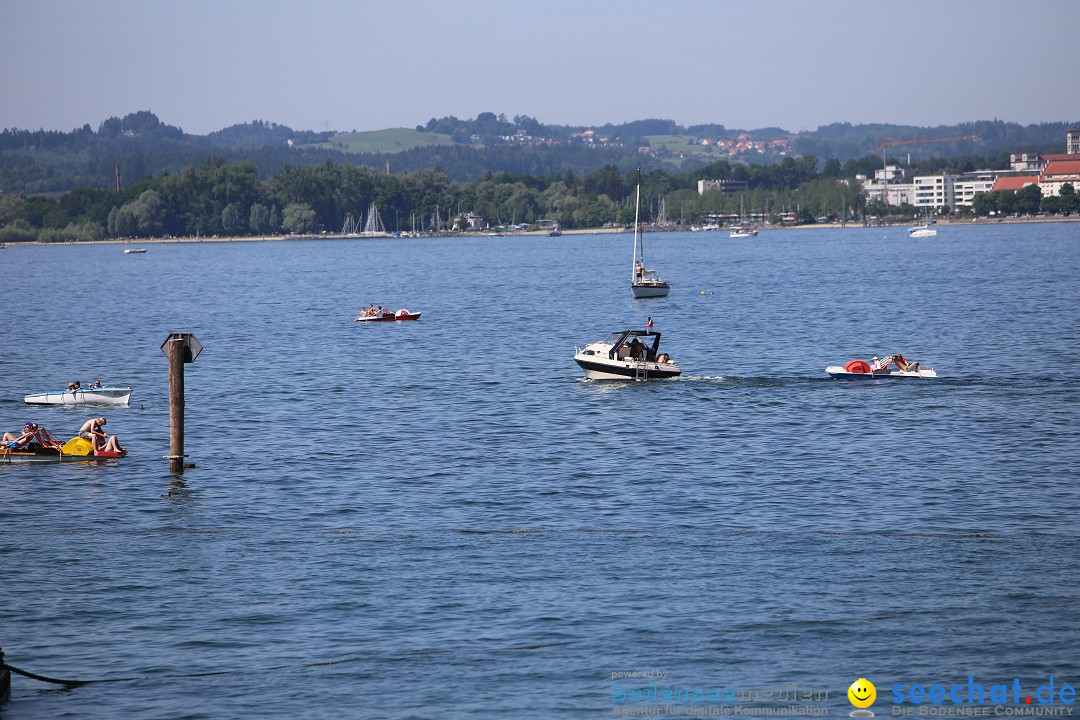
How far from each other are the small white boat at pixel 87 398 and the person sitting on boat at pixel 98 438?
13.3 metres

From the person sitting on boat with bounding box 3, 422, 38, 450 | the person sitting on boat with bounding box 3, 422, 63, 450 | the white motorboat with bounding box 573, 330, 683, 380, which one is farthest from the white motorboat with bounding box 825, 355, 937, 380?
the person sitting on boat with bounding box 3, 422, 38, 450

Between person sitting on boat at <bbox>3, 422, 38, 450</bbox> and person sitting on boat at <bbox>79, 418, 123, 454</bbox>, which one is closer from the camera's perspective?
person sitting on boat at <bbox>3, 422, 38, 450</bbox>

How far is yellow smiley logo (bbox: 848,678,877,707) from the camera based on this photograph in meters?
24.1

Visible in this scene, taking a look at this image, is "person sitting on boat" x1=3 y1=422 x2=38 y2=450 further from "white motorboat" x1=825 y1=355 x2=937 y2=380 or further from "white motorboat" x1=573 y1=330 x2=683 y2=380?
"white motorboat" x1=825 y1=355 x2=937 y2=380

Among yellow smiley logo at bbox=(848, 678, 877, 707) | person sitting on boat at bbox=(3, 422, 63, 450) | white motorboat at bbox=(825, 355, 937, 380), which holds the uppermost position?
white motorboat at bbox=(825, 355, 937, 380)

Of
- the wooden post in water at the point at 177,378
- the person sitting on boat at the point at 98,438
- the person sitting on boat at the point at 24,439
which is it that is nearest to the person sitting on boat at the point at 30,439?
the person sitting on boat at the point at 24,439

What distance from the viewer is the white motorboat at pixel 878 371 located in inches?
2665

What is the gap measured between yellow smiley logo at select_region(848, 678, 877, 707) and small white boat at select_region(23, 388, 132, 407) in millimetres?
46059

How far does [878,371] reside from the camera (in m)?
67.9

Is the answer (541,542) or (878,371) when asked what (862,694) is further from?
(878,371)

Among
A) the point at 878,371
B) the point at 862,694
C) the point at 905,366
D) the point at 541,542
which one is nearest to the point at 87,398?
the point at 541,542

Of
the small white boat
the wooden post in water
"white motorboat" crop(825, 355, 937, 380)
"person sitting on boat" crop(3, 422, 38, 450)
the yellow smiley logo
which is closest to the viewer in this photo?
the yellow smiley logo

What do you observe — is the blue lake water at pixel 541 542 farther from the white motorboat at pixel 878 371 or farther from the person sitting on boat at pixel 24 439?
the white motorboat at pixel 878 371

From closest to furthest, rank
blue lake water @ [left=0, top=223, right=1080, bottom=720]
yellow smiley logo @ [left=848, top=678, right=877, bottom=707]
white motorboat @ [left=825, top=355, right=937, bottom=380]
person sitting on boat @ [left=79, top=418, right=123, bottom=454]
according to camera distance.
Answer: yellow smiley logo @ [left=848, top=678, right=877, bottom=707], blue lake water @ [left=0, top=223, right=1080, bottom=720], person sitting on boat @ [left=79, top=418, right=123, bottom=454], white motorboat @ [left=825, top=355, right=937, bottom=380]
